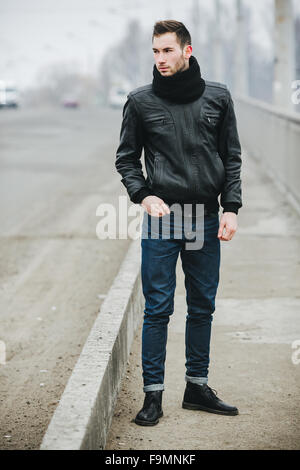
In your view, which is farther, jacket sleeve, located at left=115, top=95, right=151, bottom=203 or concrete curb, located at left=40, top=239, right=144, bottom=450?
jacket sleeve, located at left=115, top=95, right=151, bottom=203

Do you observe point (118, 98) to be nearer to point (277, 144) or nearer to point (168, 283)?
point (277, 144)

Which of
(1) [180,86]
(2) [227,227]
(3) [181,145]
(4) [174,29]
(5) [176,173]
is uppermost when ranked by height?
(4) [174,29]

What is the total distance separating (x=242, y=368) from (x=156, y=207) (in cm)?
156

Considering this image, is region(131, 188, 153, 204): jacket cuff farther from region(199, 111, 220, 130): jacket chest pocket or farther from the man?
region(199, 111, 220, 130): jacket chest pocket

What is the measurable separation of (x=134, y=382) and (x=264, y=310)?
5.75ft

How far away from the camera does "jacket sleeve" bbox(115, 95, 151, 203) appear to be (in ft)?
14.0

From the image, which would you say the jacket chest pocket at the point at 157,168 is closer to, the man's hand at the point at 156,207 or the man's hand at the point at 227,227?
the man's hand at the point at 156,207

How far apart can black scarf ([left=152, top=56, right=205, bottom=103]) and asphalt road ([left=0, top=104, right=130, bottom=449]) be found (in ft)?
6.01

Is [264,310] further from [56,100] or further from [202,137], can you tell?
[56,100]

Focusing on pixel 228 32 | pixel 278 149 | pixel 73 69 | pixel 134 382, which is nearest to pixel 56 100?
pixel 73 69

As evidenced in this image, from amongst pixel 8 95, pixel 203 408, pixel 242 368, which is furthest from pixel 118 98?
pixel 203 408

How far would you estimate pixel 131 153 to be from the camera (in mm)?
4336

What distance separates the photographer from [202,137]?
423 centimetres

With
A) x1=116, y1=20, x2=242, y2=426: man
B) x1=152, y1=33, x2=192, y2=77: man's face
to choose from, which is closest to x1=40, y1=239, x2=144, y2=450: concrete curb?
x1=116, y1=20, x2=242, y2=426: man
